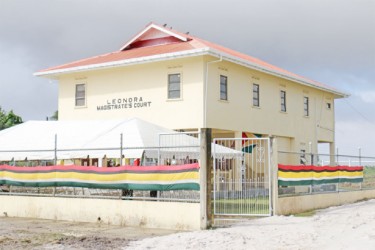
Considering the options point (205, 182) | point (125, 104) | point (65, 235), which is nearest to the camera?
point (65, 235)

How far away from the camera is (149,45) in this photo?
29.4m

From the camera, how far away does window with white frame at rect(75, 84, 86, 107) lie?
28828 millimetres

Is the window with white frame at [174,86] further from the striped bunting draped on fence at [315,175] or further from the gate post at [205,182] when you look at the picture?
the gate post at [205,182]

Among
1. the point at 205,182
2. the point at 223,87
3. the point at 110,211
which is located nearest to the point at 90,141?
the point at 110,211

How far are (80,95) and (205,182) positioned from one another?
1743 cm

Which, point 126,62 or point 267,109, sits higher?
point 126,62

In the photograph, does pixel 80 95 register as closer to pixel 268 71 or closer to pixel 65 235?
pixel 268 71

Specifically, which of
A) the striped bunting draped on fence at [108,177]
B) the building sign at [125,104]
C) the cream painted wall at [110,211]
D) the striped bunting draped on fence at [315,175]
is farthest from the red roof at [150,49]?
the cream painted wall at [110,211]

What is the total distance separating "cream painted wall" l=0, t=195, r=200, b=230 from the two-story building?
9598 millimetres

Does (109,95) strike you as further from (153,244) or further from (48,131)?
(153,244)

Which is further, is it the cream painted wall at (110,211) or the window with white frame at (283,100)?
the window with white frame at (283,100)

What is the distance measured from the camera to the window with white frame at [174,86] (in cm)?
2528

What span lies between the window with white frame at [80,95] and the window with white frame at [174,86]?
5745 mm

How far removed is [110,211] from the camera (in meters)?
14.9
